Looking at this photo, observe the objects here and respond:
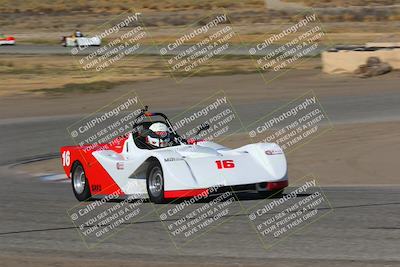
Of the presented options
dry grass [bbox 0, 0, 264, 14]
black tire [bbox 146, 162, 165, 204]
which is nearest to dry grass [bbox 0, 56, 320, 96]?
black tire [bbox 146, 162, 165, 204]

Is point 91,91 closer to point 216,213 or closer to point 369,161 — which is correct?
point 369,161

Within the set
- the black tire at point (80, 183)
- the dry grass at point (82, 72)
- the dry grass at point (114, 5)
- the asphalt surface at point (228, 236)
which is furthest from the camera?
the dry grass at point (114, 5)

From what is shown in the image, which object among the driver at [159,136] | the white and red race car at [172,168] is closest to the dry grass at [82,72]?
the white and red race car at [172,168]

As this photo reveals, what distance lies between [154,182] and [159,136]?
40.9 inches

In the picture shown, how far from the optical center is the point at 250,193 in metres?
15.3

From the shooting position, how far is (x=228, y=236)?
1099 centimetres

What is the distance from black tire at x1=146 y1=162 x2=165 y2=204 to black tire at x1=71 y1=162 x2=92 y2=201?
1.60m

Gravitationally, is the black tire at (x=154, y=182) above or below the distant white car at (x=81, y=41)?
Answer: below

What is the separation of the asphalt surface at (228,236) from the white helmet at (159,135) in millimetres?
1175

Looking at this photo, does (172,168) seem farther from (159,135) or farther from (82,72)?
(82,72)

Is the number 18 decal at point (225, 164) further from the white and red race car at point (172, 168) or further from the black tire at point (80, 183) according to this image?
the black tire at point (80, 183)

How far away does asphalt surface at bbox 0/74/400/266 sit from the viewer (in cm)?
972

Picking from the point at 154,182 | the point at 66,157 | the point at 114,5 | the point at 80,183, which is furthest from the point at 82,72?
the point at 114,5

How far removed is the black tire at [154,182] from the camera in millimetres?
13750
